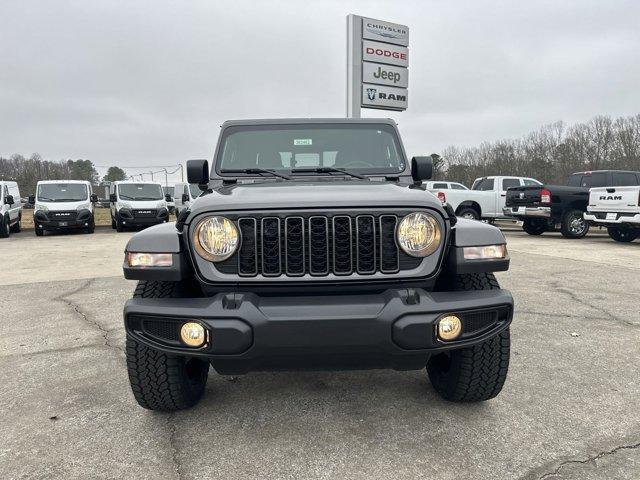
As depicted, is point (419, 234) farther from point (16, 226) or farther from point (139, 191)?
point (16, 226)

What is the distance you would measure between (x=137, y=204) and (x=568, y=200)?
45.9 feet

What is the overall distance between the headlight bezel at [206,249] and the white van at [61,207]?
1508 centimetres

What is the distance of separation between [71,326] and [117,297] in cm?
130

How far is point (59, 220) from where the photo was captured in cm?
1513

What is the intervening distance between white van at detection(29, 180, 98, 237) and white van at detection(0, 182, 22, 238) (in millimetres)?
712

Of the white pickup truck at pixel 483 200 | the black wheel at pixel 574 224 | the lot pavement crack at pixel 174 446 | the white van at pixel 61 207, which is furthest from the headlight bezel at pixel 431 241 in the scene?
the white van at pixel 61 207

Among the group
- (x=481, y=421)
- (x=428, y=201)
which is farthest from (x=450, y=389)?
(x=428, y=201)

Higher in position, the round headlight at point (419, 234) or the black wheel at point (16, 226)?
the round headlight at point (419, 234)

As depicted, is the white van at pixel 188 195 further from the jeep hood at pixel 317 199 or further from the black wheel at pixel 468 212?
the black wheel at pixel 468 212

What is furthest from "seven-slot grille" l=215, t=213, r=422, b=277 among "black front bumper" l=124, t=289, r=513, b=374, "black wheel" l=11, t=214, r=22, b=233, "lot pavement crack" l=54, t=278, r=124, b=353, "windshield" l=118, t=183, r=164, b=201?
"black wheel" l=11, t=214, r=22, b=233

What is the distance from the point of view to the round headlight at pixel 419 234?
2297 millimetres

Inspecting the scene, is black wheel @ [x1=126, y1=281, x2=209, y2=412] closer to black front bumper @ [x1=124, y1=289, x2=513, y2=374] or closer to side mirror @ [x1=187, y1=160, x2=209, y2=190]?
black front bumper @ [x1=124, y1=289, x2=513, y2=374]

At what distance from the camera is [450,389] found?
8.96 feet

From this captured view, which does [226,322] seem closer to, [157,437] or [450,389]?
[157,437]
